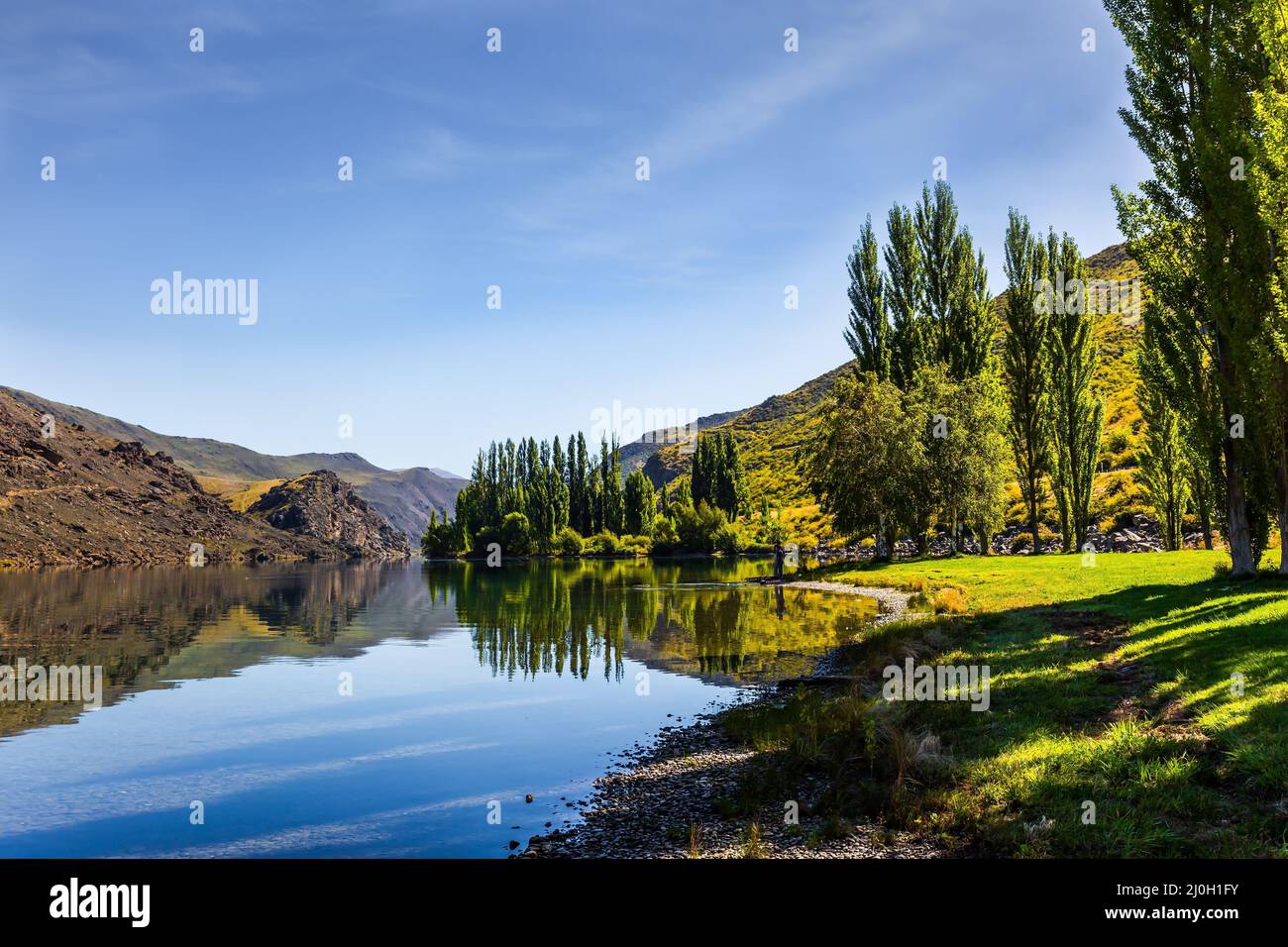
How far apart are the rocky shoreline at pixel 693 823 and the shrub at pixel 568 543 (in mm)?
143065

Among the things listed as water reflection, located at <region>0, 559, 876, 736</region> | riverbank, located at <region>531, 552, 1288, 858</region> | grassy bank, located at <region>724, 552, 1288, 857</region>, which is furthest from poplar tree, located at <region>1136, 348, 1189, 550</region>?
riverbank, located at <region>531, 552, 1288, 858</region>

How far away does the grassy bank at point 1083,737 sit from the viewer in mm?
10523

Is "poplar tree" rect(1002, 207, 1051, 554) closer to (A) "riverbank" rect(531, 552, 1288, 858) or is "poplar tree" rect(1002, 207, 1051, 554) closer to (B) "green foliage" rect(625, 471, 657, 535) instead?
(A) "riverbank" rect(531, 552, 1288, 858)

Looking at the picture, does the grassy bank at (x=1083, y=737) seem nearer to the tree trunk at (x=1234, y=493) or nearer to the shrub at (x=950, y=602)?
the tree trunk at (x=1234, y=493)

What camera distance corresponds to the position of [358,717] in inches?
987

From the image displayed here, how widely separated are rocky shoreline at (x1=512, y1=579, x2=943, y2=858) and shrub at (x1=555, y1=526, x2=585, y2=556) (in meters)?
143

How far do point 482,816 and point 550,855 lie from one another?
342cm

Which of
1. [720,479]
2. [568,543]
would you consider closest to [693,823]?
[720,479]

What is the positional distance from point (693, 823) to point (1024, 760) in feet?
19.7

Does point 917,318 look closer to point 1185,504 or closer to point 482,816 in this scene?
point 1185,504

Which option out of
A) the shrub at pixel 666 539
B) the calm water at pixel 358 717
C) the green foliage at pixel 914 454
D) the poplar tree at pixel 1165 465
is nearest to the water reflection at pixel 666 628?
the calm water at pixel 358 717

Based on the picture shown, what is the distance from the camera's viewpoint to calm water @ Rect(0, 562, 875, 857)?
15.1 meters

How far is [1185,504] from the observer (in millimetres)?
61375
